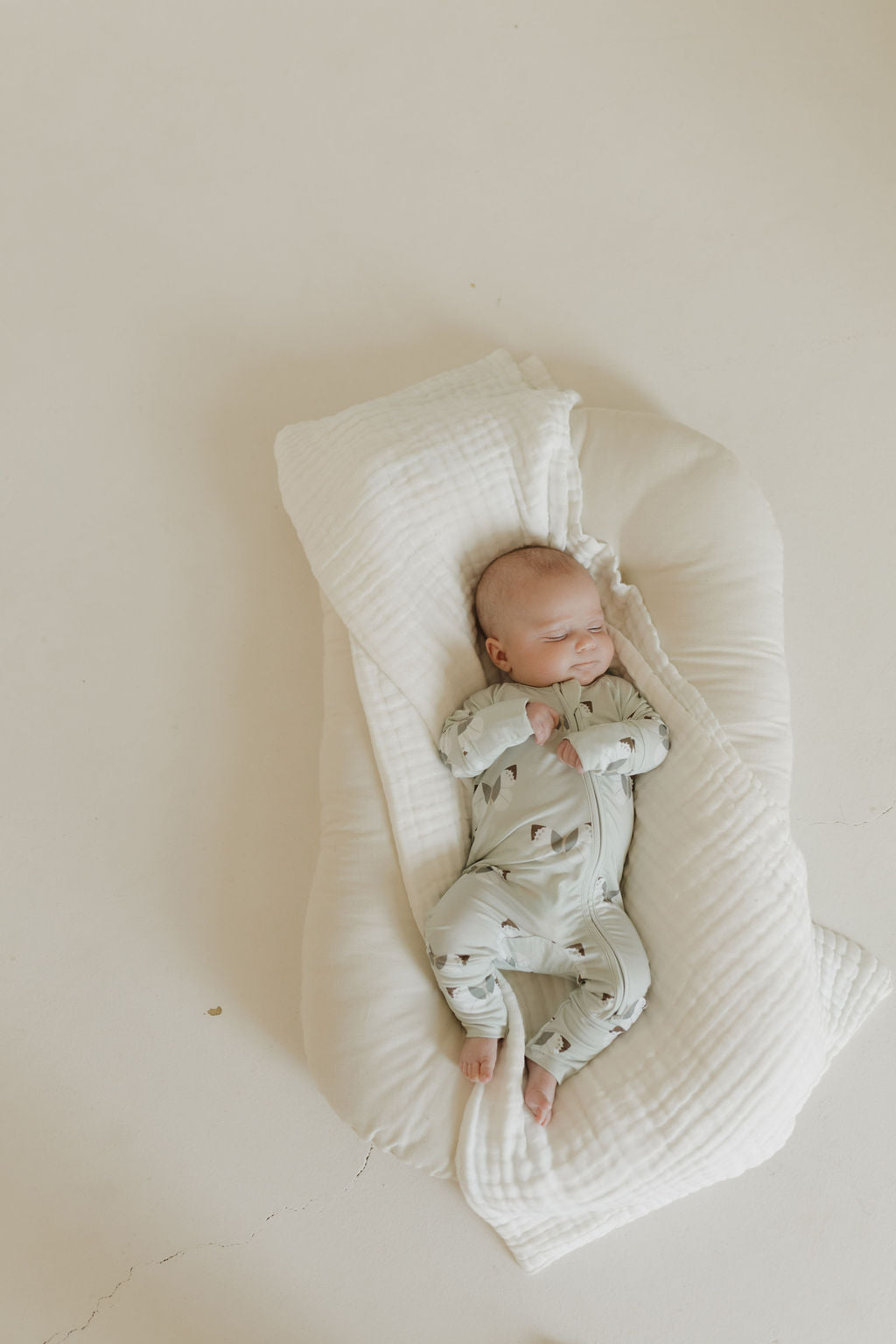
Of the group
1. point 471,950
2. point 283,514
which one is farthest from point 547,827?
point 283,514

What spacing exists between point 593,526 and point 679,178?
71 cm

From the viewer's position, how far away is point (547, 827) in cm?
135

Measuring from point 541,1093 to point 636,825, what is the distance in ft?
1.23

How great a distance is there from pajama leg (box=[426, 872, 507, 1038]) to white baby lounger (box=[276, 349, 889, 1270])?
4 cm

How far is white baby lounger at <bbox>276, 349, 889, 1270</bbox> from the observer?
1.30 m

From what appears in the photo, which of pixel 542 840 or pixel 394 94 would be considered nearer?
pixel 542 840

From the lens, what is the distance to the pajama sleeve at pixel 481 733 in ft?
4.41

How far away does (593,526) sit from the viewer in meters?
1.50

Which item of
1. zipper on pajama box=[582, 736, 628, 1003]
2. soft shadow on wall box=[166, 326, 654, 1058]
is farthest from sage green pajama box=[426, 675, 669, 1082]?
soft shadow on wall box=[166, 326, 654, 1058]

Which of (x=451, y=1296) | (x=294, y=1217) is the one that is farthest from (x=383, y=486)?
(x=451, y=1296)

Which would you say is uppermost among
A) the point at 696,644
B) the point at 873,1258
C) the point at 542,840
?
the point at 696,644

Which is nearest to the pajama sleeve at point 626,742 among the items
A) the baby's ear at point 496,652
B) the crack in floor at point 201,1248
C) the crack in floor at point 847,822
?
the baby's ear at point 496,652

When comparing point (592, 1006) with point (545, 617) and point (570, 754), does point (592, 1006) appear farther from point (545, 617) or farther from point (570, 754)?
point (545, 617)

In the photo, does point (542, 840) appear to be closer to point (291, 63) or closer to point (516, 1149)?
point (516, 1149)
